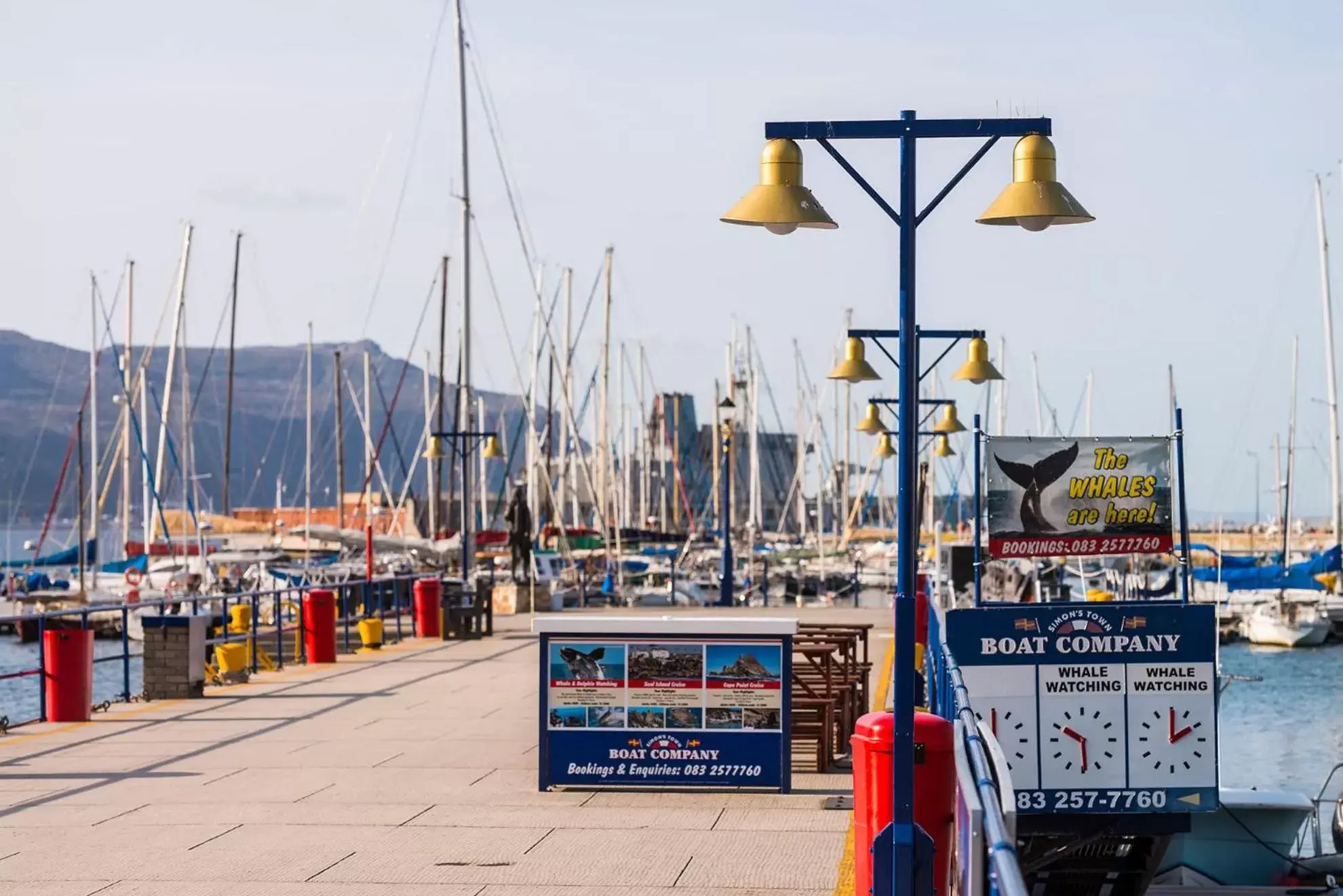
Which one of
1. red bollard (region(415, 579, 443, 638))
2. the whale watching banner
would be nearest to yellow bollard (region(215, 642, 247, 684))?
red bollard (region(415, 579, 443, 638))

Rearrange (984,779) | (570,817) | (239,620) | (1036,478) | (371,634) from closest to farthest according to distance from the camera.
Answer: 1. (984,779)
2. (570,817)
3. (1036,478)
4. (371,634)
5. (239,620)

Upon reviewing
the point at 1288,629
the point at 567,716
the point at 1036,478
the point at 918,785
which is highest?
the point at 1036,478

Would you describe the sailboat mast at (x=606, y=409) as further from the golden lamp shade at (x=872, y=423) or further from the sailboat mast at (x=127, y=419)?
the golden lamp shade at (x=872, y=423)

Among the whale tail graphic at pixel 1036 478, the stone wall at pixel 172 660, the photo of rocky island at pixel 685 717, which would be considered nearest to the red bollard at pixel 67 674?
the stone wall at pixel 172 660

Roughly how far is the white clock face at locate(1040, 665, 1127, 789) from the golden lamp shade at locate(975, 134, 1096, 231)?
4.63 m

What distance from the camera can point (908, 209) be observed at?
946 cm

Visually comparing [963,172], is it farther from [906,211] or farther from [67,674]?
[67,674]

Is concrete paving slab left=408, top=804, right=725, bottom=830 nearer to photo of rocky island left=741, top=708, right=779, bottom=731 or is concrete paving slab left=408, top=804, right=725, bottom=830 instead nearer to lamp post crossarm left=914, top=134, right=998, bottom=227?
photo of rocky island left=741, top=708, right=779, bottom=731

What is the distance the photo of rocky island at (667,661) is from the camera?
1405 centimetres

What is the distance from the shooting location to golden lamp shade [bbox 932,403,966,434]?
29141 millimetres

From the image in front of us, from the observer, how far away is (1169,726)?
13086 mm

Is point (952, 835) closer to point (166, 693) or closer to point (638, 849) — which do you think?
point (638, 849)

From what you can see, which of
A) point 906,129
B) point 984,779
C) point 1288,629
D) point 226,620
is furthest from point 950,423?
point 1288,629

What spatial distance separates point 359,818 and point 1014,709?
16.0 ft
